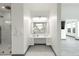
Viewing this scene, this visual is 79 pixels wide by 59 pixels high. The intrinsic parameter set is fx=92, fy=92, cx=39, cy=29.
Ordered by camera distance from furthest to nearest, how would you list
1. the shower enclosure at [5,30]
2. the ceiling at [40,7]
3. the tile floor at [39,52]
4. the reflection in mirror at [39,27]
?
the reflection in mirror at [39,27] < the shower enclosure at [5,30] < the tile floor at [39,52] < the ceiling at [40,7]

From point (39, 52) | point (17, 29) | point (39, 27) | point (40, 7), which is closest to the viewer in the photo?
point (17, 29)

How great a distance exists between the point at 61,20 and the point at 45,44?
1885 millimetres

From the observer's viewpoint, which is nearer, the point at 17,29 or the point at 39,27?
the point at 17,29

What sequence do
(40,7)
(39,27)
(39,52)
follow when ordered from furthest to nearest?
(39,27)
(39,52)
(40,7)

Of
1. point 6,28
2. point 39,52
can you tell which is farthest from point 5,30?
point 39,52

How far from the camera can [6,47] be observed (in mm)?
4145

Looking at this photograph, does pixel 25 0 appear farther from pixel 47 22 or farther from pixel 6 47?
pixel 47 22

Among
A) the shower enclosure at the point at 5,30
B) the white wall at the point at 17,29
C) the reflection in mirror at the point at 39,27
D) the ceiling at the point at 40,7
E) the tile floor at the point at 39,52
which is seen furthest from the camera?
the reflection in mirror at the point at 39,27

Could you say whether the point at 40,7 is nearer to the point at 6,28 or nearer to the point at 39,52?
the point at 6,28

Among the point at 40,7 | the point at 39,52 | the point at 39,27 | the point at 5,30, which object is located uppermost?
the point at 40,7

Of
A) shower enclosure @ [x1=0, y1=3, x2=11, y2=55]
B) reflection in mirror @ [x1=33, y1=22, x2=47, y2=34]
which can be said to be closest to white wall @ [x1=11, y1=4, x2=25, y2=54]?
shower enclosure @ [x1=0, y1=3, x2=11, y2=55]

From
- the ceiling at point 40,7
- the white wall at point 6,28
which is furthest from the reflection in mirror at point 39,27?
the white wall at point 6,28

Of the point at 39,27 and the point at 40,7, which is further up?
the point at 40,7

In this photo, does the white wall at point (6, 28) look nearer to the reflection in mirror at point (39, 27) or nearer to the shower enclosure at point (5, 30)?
the shower enclosure at point (5, 30)
